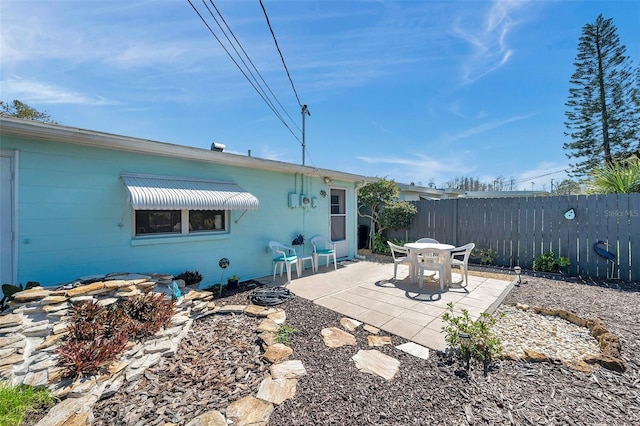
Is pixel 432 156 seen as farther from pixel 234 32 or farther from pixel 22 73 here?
pixel 22 73

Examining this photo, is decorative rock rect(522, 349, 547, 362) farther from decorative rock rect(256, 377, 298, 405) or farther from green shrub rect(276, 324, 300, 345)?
green shrub rect(276, 324, 300, 345)

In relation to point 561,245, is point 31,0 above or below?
above

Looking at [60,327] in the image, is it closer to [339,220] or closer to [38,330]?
[38,330]

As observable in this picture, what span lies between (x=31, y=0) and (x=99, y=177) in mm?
3098

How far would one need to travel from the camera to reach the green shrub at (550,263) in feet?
23.8

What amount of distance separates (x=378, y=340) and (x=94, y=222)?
5.28 m

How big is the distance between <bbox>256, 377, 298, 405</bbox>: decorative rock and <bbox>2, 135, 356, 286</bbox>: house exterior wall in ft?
13.0

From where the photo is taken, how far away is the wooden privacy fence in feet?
21.7

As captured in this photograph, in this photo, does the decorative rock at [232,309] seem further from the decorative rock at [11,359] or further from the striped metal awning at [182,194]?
the decorative rock at [11,359]

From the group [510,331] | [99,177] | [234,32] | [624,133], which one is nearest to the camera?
[510,331]

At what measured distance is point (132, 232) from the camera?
199 inches

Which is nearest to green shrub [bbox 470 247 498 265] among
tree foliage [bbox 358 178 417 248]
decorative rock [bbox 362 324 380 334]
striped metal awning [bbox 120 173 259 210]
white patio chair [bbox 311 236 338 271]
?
tree foliage [bbox 358 178 417 248]

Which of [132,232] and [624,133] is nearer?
[132,232]

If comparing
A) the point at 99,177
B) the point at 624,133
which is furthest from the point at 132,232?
the point at 624,133
